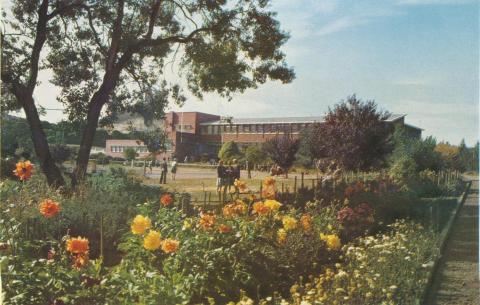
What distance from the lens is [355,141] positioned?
13.7m

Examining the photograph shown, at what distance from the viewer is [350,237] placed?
6.91 metres

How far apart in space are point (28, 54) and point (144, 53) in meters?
2.02

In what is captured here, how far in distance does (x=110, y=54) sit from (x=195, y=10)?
70.8 inches

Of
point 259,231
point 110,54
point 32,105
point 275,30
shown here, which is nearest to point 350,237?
point 259,231

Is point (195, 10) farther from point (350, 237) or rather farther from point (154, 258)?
point (154, 258)

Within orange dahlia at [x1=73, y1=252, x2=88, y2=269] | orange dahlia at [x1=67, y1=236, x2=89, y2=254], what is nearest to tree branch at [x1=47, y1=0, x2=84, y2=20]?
orange dahlia at [x1=73, y1=252, x2=88, y2=269]

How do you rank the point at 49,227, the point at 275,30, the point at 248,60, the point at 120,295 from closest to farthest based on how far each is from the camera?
the point at 120,295 < the point at 49,227 < the point at 275,30 < the point at 248,60

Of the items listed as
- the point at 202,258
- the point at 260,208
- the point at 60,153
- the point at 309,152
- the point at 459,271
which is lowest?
the point at 459,271

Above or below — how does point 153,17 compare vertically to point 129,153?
above

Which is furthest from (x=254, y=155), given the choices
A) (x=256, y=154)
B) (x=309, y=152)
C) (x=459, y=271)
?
(x=309, y=152)

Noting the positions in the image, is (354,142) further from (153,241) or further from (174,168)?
(153,241)

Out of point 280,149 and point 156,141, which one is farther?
point 280,149

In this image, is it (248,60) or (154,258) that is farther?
(248,60)

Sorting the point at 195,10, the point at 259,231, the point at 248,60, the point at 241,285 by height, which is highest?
the point at 195,10
